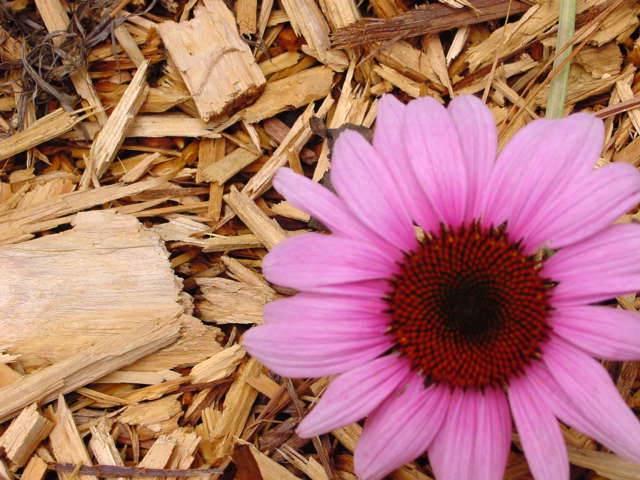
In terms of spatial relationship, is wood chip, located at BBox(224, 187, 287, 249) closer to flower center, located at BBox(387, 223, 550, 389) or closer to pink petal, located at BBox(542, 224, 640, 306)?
flower center, located at BBox(387, 223, 550, 389)

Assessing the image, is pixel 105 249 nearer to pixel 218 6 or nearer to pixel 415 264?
pixel 218 6

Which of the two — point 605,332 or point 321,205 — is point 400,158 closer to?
point 321,205

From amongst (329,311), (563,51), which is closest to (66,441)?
(329,311)

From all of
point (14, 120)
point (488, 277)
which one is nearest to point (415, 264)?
point (488, 277)

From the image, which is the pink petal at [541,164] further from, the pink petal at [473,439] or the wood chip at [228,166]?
the wood chip at [228,166]

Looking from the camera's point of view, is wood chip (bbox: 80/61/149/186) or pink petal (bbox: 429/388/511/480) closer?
pink petal (bbox: 429/388/511/480)

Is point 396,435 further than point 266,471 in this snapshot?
No

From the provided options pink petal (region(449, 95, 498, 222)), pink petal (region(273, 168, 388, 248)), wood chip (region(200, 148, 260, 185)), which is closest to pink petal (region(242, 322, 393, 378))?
pink petal (region(273, 168, 388, 248))
